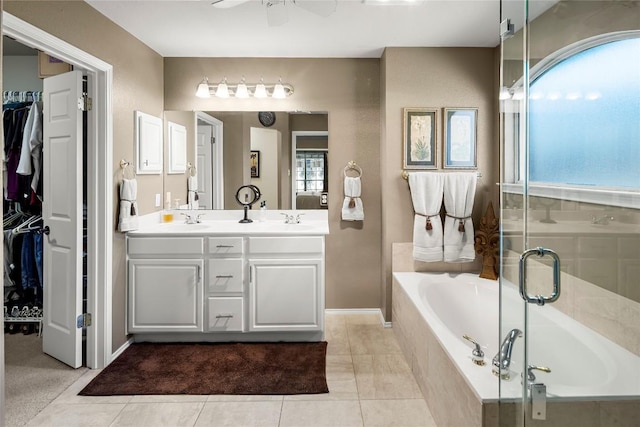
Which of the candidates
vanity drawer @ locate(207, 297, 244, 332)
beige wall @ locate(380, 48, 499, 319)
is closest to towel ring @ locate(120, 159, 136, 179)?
vanity drawer @ locate(207, 297, 244, 332)

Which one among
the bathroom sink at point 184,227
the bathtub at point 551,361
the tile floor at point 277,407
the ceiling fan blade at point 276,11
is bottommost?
the tile floor at point 277,407

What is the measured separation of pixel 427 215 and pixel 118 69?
2.46 metres

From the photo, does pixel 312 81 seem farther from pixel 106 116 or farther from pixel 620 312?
pixel 620 312

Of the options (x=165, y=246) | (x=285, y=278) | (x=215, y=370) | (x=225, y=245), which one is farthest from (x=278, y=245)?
(x=215, y=370)

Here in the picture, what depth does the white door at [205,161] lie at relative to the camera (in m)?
3.87

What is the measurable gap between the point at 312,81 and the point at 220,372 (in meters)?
2.44

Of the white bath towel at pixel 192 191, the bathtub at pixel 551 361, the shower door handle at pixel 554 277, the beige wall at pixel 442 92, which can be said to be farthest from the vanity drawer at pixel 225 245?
the shower door handle at pixel 554 277

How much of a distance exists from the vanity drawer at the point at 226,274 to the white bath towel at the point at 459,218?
5.21 ft

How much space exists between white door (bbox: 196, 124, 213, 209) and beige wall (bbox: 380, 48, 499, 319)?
1533mm

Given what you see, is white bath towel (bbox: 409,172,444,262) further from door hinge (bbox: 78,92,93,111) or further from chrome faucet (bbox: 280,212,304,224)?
door hinge (bbox: 78,92,93,111)

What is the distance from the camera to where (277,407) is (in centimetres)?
240

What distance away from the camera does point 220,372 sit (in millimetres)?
2809

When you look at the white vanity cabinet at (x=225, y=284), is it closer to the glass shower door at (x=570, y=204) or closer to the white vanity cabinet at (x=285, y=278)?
the white vanity cabinet at (x=285, y=278)

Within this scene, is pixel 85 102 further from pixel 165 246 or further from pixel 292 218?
pixel 292 218
